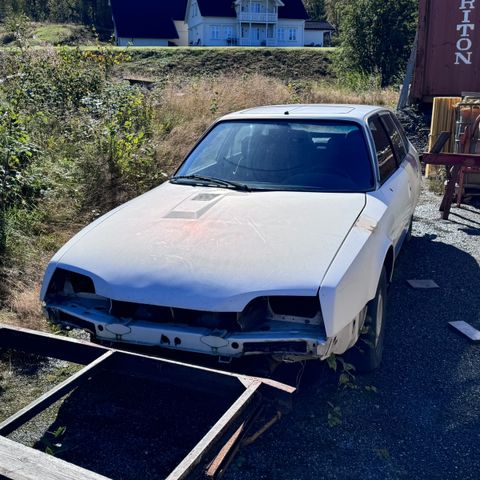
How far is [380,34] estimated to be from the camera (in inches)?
1078

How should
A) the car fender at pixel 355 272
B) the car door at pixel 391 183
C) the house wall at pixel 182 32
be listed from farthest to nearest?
1. the house wall at pixel 182 32
2. the car door at pixel 391 183
3. the car fender at pixel 355 272

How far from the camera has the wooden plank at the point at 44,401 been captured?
2.55m

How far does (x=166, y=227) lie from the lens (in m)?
Answer: 3.68

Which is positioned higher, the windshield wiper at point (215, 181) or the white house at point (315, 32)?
the white house at point (315, 32)

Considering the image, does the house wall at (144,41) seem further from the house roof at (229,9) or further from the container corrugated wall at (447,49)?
the container corrugated wall at (447,49)

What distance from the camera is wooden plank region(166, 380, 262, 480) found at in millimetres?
2129

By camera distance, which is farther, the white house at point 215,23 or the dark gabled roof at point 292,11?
the dark gabled roof at point 292,11

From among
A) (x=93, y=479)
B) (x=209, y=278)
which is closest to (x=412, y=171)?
(x=209, y=278)

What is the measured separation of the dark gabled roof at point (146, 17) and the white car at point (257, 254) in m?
56.8

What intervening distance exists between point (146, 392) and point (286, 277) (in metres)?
1.29

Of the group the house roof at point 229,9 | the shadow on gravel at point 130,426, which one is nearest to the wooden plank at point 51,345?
the shadow on gravel at point 130,426

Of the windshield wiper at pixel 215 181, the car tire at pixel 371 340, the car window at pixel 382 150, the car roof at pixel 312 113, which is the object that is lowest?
the car tire at pixel 371 340

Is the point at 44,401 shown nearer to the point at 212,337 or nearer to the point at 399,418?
the point at 212,337

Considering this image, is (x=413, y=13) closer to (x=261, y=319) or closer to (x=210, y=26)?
Result: (x=261, y=319)
